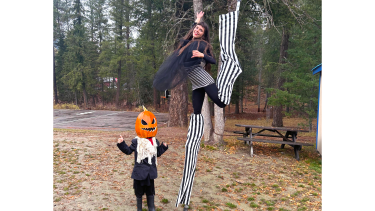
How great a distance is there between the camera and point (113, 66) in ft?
36.3

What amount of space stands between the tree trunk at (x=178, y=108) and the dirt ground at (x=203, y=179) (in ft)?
10.3

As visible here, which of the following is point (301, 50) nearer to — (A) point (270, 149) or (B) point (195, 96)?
(A) point (270, 149)

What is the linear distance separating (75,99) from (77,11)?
383 centimetres

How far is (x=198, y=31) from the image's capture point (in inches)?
95.7

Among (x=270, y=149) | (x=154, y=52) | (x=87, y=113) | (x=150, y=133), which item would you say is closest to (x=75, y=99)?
(x=87, y=113)

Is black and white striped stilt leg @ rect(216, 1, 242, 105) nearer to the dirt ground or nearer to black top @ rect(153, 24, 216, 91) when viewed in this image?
black top @ rect(153, 24, 216, 91)

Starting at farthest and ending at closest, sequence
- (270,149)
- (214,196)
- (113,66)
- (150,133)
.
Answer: (113,66)
(270,149)
(214,196)
(150,133)

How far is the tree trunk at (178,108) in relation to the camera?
8703 mm

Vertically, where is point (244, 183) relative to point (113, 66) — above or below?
below

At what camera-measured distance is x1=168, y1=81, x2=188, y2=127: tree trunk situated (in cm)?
870

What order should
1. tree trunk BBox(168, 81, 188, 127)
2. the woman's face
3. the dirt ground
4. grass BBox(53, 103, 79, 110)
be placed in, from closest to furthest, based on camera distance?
the woman's face → the dirt ground → tree trunk BBox(168, 81, 188, 127) → grass BBox(53, 103, 79, 110)

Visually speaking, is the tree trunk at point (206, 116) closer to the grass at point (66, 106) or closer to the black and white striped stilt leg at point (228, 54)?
the black and white striped stilt leg at point (228, 54)

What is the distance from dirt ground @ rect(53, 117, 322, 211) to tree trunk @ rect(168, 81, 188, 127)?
3.14 meters

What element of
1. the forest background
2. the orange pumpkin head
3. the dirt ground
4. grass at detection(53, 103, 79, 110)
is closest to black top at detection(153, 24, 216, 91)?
the orange pumpkin head
